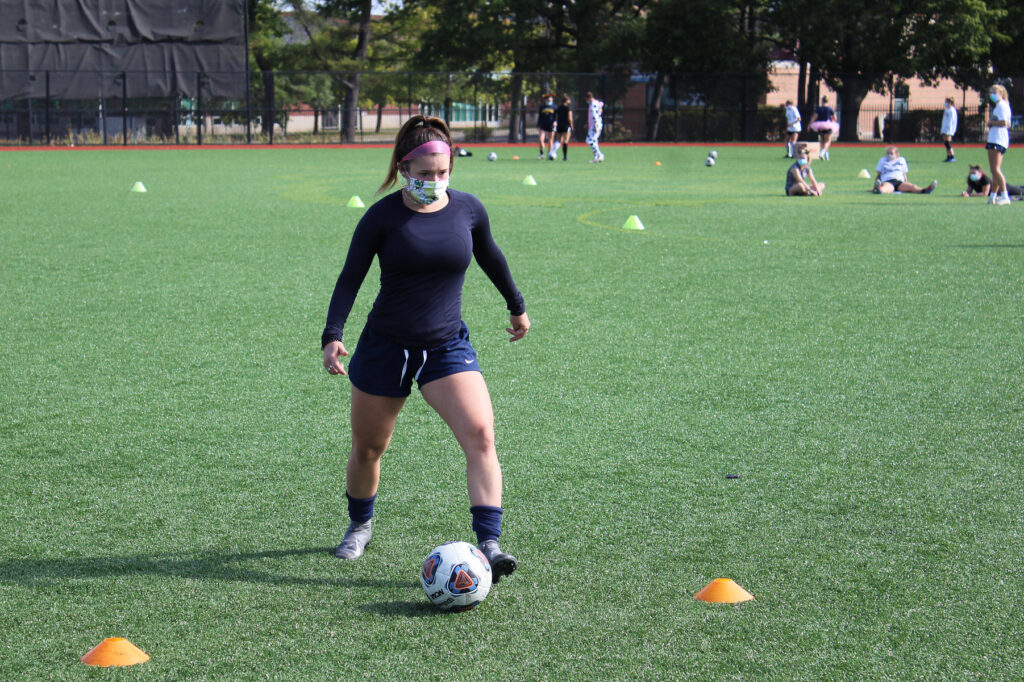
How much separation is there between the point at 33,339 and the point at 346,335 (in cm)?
230

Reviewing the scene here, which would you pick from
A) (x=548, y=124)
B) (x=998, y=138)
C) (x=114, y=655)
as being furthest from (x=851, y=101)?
(x=114, y=655)

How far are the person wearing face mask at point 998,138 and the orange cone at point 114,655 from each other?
17.3 m

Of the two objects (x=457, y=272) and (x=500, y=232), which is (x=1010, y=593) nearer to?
(x=457, y=272)

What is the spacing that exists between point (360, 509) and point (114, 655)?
122 centimetres

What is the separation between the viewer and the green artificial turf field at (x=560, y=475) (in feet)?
12.3

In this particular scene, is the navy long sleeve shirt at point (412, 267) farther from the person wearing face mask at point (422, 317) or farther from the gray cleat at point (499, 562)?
the gray cleat at point (499, 562)

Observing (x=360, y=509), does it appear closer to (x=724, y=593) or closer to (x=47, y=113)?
(x=724, y=593)

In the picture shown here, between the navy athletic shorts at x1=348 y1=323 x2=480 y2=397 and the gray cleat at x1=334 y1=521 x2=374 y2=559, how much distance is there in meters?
0.65

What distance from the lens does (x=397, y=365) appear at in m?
4.22

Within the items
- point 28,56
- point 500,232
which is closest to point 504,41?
point 28,56

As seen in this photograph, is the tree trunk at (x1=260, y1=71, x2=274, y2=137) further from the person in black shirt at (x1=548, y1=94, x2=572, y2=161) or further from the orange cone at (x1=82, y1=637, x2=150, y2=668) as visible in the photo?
the orange cone at (x1=82, y1=637, x2=150, y2=668)

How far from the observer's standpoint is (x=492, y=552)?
4.14 metres

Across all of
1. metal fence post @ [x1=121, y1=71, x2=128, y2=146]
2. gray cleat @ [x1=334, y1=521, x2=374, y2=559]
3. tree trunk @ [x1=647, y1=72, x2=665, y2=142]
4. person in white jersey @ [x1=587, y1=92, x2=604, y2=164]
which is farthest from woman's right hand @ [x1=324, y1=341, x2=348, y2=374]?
tree trunk @ [x1=647, y1=72, x2=665, y2=142]

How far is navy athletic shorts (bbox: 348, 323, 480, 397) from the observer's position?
13.8ft
